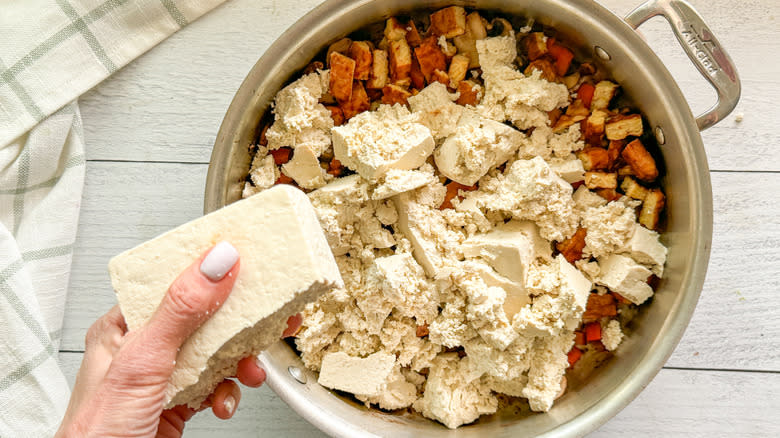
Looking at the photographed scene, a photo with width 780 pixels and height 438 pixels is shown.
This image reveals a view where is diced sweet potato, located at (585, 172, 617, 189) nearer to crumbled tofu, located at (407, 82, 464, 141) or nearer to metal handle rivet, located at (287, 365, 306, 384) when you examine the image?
crumbled tofu, located at (407, 82, 464, 141)

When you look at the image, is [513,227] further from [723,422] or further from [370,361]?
[723,422]

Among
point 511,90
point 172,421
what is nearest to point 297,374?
point 172,421

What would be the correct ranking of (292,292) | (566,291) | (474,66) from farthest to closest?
1. (474,66)
2. (566,291)
3. (292,292)

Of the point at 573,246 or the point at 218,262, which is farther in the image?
the point at 573,246

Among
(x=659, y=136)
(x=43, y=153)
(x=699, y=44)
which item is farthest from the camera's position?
(x=43, y=153)

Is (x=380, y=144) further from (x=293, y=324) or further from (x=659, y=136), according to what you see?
(x=659, y=136)

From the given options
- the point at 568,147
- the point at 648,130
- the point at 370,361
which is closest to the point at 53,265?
the point at 370,361

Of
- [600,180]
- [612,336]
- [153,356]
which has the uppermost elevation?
[153,356]
